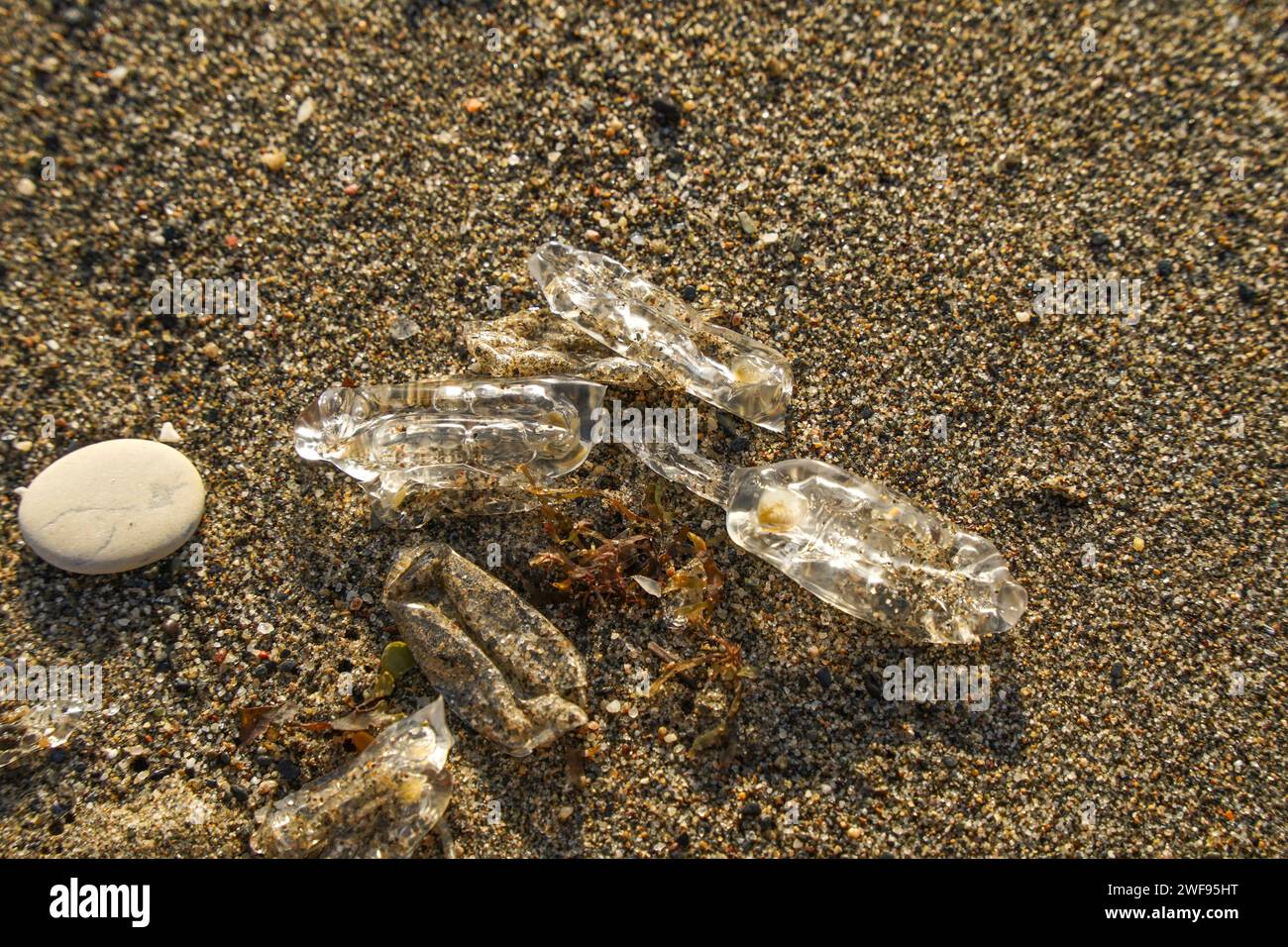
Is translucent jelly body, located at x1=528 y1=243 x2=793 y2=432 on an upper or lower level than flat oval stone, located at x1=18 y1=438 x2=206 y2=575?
upper

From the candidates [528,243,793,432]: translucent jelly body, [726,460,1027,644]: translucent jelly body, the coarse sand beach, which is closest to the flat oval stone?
the coarse sand beach

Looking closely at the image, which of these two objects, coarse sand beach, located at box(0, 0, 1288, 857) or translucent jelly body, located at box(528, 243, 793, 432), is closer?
coarse sand beach, located at box(0, 0, 1288, 857)

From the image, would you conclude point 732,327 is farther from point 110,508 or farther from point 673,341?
point 110,508

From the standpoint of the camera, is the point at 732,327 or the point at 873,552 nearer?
the point at 873,552

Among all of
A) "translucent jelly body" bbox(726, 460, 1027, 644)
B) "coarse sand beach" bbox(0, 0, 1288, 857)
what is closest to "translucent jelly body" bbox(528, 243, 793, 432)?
"coarse sand beach" bbox(0, 0, 1288, 857)

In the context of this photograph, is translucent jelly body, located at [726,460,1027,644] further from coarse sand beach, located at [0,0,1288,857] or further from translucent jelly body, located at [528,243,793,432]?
translucent jelly body, located at [528,243,793,432]

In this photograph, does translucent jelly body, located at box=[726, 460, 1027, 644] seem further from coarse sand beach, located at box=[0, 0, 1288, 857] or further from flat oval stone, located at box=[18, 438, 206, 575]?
flat oval stone, located at box=[18, 438, 206, 575]

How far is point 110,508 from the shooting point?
2582 mm

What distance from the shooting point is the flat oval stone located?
8.39ft

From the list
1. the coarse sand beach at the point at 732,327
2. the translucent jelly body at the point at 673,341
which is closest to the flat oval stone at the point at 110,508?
the coarse sand beach at the point at 732,327

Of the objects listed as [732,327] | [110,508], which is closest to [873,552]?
[732,327]

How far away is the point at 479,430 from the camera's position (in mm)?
2609

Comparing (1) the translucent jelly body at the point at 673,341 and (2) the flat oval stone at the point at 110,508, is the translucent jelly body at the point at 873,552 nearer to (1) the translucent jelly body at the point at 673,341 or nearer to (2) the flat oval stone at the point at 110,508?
(1) the translucent jelly body at the point at 673,341
